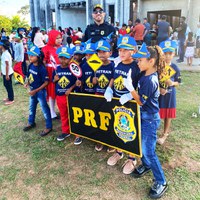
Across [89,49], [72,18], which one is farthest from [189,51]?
[72,18]

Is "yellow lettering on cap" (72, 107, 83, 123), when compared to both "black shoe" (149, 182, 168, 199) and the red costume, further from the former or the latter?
"black shoe" (149, 182, 168, 199)

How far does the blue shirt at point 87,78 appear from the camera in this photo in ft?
11.3

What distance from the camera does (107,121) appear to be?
10.4 ft

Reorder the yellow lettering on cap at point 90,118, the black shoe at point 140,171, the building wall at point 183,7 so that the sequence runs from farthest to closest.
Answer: the building wall at point 183,7
the yellow lettering on cap at point 90,118
the black shoe at point 140,171

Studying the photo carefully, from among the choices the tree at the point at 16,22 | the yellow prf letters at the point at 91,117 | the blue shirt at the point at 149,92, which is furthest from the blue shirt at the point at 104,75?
the tree at the point at 16,22

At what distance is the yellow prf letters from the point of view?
317 cm

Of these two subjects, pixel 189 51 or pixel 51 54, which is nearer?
pixel 51 54

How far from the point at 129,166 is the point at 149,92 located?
1.24 meters

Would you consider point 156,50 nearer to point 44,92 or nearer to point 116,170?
point 116,170

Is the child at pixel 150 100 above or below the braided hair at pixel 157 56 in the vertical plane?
below

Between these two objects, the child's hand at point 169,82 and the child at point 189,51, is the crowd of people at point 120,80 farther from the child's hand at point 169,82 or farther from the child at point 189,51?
the child at point 189,51

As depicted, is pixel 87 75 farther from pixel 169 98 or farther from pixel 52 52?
pixel 169 98

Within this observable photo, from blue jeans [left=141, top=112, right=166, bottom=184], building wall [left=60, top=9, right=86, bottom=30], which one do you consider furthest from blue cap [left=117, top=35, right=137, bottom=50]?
building wall [left=60, top=9, right=86, bottom=30]

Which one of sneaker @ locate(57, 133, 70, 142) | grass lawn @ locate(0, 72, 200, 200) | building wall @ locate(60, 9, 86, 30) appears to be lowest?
grass lawn @ locate(0, 72, 200, 200)
